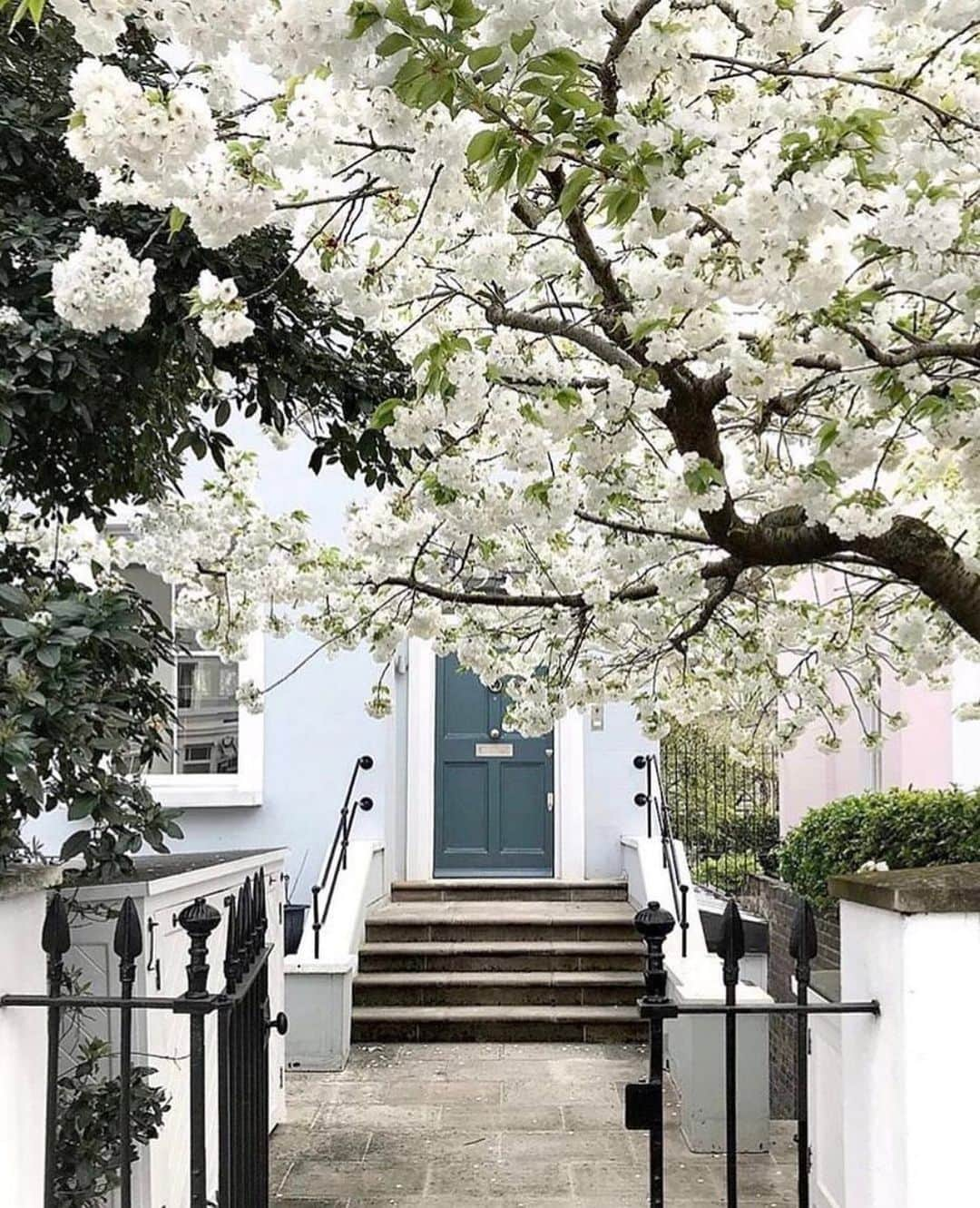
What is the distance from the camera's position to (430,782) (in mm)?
10156

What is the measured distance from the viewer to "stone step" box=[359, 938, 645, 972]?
326 inches

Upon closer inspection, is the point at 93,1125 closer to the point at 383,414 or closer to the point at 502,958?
the point at 383,414

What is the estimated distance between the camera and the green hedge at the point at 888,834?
7203mm

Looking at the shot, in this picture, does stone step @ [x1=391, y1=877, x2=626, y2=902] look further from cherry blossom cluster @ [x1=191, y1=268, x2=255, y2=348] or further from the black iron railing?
cherry blossom cluster @ [x1=191, y1=268, x2=255, y2=348]

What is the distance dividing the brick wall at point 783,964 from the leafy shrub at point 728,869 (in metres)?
3.12

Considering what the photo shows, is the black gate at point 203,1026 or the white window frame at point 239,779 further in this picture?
the white window frame at point 239,779

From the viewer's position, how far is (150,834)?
348cm

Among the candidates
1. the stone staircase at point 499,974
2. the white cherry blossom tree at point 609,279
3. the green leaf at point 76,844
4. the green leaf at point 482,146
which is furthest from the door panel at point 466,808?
the green leaf at point 482,146

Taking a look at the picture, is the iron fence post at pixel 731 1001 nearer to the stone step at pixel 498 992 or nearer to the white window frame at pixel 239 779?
the stone step at pixel 498 992

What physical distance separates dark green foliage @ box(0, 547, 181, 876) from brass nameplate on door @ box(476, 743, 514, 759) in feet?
20.7

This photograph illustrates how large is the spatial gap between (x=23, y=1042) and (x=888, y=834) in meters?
5.69

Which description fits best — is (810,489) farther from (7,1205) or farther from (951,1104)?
(7,1205)

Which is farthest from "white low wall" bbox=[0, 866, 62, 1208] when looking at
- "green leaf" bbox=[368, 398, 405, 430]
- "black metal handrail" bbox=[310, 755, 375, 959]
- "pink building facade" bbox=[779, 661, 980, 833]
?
"black metal handrail" bbox=[310, 755, 375, 959]

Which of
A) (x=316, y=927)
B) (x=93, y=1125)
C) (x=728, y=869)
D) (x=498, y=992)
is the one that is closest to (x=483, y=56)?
(x=93, y=1125)
